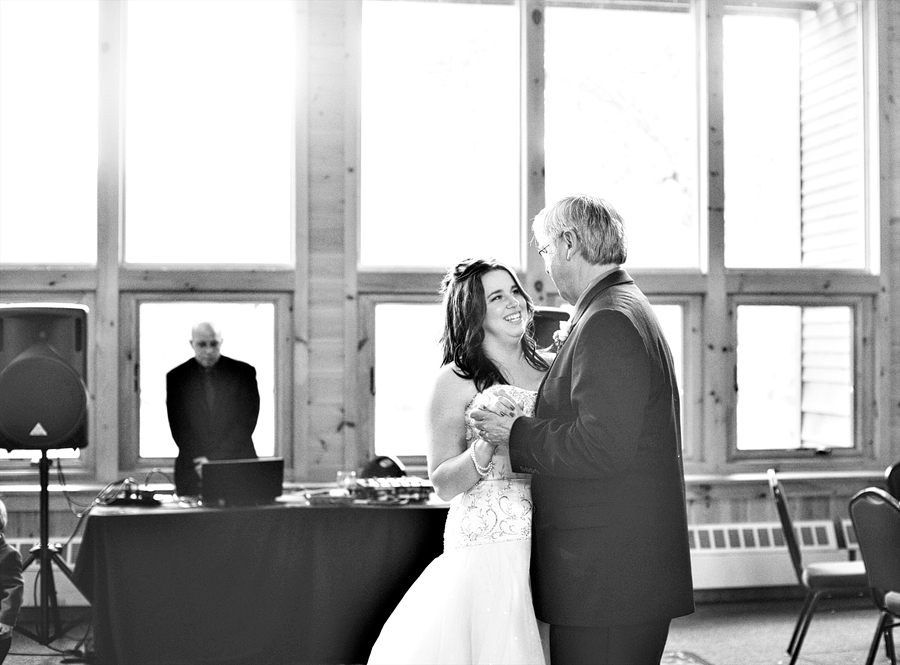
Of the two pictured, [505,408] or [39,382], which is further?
[39,382]

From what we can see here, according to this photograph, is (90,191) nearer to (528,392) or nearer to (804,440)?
(528,392)

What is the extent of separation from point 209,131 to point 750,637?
4.27 meters

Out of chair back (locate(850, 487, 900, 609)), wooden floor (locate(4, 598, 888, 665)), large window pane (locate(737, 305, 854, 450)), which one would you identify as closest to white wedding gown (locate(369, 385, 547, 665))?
chair back (locate(850, 487, 900, 609))

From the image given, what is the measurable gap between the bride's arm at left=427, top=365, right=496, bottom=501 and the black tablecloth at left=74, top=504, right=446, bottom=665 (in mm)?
1445

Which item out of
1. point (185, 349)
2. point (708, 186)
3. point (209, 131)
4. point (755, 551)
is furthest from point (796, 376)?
point (209, 131)

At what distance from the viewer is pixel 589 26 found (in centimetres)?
627

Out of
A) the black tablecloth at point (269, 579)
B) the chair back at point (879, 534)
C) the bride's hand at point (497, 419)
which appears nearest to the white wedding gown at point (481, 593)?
the bride's hand at point (497, 419)

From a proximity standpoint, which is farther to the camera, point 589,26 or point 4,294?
point 589,26

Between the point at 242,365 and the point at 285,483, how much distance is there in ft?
2.48

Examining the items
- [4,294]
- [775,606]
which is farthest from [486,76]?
[775,606]

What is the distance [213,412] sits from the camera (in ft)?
18.0

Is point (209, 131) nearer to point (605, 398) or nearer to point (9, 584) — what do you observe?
point (9, 584)

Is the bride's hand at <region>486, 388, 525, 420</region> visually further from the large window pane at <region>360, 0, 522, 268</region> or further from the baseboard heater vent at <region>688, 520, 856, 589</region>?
the baseboard heater vent at <region>688, 520, 856, 589</region>

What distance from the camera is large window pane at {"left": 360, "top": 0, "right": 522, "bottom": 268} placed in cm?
604
